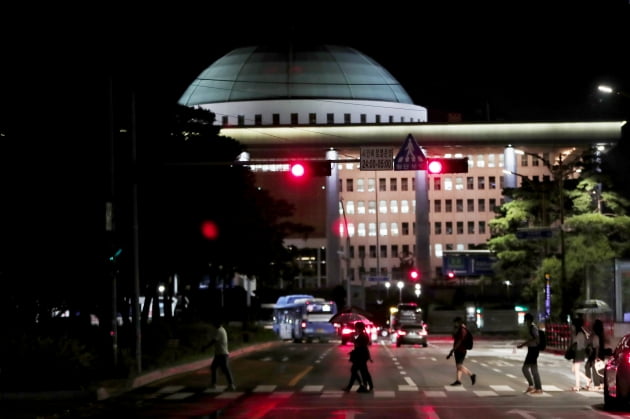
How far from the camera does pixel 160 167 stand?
33.3 metres

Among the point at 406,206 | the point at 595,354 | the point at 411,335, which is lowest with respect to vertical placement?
the point at 411,335

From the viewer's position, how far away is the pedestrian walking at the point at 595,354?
98.6 feet

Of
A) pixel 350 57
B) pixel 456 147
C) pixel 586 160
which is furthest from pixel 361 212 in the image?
pixel 586 160

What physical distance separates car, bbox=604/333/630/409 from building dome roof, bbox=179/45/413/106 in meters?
113

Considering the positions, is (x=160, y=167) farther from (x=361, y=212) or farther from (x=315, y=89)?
(x=361, y=212)

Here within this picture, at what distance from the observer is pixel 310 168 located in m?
30.8

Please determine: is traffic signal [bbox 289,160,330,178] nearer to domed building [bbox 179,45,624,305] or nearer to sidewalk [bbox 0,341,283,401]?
sidewalk [bbox 0,341,283,401]

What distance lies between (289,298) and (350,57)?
61.5 metres

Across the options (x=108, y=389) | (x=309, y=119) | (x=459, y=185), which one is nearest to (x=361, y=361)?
(x=108, y=389)

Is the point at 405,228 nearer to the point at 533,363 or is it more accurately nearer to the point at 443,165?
the point at 443,165

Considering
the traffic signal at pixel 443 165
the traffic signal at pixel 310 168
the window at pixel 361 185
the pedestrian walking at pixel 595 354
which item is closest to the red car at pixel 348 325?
the pedestrian walking at pixel 595 354

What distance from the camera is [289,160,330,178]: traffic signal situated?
101 ft

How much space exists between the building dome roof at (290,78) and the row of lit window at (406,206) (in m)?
15.2

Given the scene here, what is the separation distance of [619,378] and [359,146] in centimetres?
A: 8899
